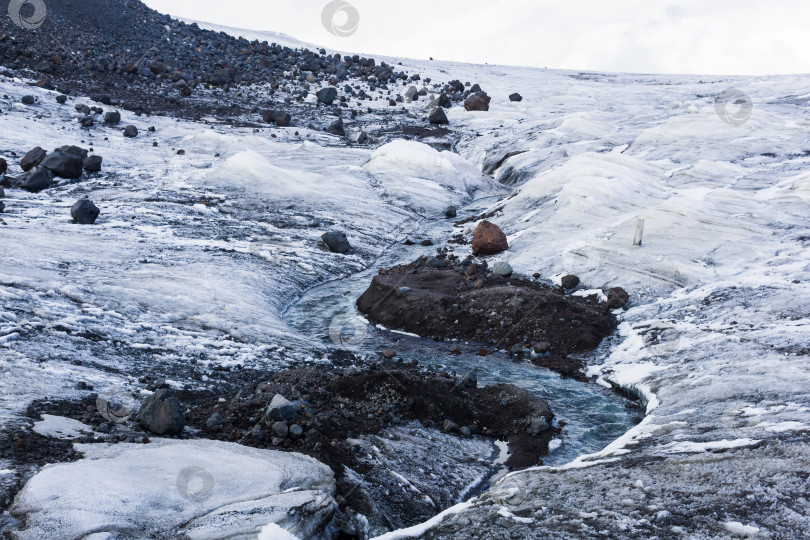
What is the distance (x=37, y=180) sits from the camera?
595 inches

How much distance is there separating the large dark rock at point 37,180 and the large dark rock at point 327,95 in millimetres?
14041

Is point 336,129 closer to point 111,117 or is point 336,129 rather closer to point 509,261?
point 111,117

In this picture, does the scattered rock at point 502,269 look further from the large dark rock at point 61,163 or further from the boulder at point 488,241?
the large dark rock at point 61,163

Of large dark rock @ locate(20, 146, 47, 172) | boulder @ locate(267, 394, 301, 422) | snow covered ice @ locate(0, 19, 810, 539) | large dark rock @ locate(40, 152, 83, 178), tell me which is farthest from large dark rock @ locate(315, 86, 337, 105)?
boulder @ locate(267, 394, 301, 422)

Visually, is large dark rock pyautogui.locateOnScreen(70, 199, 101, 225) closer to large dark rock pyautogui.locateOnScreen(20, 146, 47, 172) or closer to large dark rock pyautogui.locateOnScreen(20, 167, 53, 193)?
large dark rock pyautogui.locateOnScreen(20, 167, 53, 193)

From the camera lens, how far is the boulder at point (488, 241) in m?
14.1

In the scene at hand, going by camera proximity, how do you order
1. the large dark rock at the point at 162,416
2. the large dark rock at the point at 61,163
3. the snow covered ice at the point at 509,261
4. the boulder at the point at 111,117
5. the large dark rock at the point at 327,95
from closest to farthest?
the snow covered ice at the point at 509,261
the large dark rock at the point at 162,416
the large dark rock at the point at 61,163
the boulder at the point at 111,117
the large dark rock at the point at 327,95

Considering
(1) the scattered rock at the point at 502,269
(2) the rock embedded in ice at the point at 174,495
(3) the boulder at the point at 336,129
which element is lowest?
(2) the rock embedded in ice at the point at 174,495

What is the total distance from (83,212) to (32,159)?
396 cm

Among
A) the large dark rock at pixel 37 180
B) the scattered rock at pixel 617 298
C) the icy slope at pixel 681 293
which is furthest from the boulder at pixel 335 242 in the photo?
the large dark rock at pixel 37 180

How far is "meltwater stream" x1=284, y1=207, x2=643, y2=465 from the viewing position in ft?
26.6

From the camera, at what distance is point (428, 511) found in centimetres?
623

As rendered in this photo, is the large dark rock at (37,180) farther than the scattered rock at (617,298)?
Yes

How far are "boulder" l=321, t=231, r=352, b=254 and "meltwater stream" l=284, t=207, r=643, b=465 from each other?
3.26 feet
